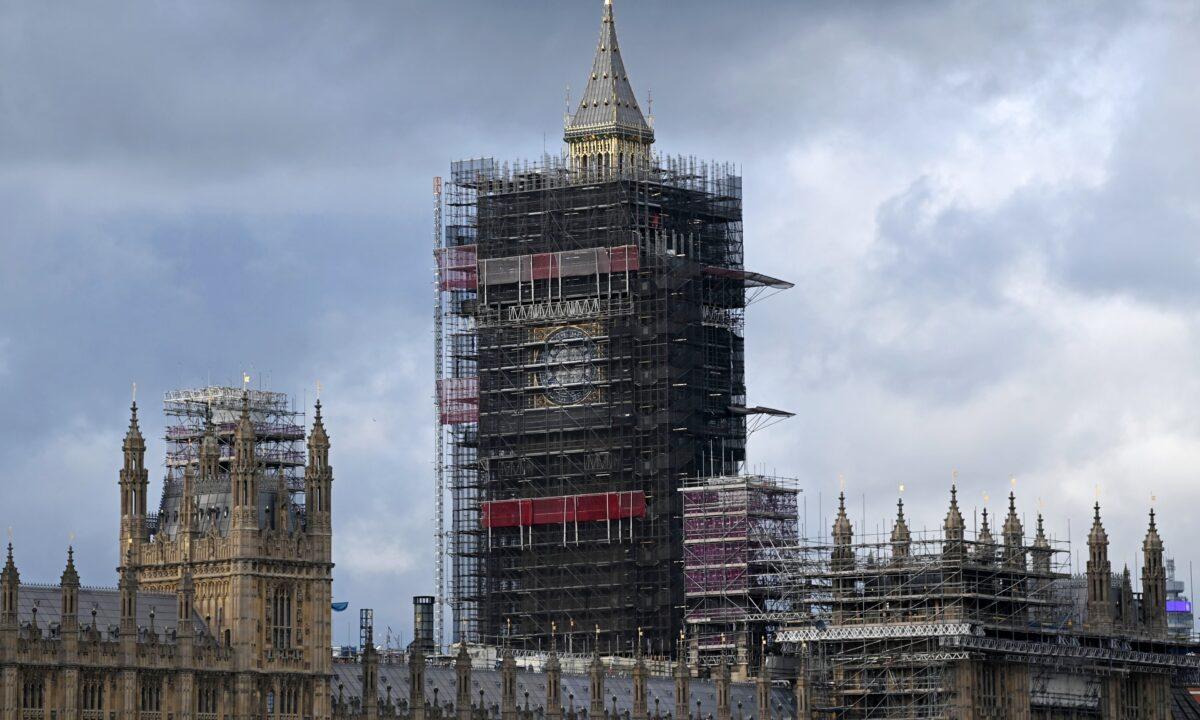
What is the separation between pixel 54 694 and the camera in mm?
196125

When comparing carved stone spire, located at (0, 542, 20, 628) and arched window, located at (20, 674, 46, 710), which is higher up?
carved stone spire, located at (0, 542, 20, 628)

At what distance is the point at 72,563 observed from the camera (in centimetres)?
19762

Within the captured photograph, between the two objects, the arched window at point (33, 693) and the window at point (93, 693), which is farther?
the window at point (93, 693)

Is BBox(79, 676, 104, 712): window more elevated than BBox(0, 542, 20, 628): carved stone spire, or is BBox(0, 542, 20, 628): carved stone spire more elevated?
BBox(0, 542, 20, 628): carved stone spire

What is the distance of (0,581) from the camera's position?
194375 mm

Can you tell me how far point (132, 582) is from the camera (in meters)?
199

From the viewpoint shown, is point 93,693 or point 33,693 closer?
point 33,693

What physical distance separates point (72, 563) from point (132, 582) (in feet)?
13.8

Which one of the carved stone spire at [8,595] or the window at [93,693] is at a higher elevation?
the carved stone spire at [8,595]

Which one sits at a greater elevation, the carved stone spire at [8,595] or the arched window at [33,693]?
the carved stone spire at [8,595]

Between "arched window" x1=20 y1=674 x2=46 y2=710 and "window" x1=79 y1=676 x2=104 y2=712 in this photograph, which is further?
"window" x1=79 y1=676 x2=104 y2=712

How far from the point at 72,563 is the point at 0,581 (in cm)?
521

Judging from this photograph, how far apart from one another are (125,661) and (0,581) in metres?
10.2

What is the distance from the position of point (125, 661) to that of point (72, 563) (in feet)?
23.9
